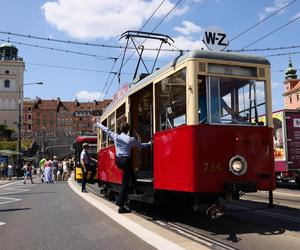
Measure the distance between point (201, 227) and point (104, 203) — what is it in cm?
510

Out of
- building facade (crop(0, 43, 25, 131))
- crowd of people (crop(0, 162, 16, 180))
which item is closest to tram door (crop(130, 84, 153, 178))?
crowd of people (crop(0, 162, 16, 180))

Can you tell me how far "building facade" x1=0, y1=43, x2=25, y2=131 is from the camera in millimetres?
132675

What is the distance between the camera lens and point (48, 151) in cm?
10812

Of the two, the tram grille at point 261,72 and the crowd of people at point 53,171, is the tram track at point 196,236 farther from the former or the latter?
the crowd of people at point 53,171

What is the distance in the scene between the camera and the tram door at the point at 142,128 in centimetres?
1139

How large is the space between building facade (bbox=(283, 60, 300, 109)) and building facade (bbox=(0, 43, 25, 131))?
65772 millimetres

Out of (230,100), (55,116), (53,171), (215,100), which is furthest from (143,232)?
(55,116)

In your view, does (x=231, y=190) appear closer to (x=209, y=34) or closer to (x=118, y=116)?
(x=209, y=34)

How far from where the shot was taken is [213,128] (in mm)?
8711

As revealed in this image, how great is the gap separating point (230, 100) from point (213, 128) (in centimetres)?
76

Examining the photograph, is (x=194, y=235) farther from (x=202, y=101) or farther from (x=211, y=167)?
(x=202, y=101)

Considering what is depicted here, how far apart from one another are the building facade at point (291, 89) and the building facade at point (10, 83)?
216 feet

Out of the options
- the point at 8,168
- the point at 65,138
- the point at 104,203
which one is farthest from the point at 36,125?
the point at 104,203

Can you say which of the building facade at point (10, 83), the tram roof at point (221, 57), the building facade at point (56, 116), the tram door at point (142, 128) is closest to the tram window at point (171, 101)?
the tram roof at point (221, 57)
